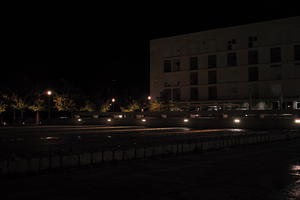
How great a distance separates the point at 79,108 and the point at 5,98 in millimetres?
13264

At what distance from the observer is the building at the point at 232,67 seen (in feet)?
171

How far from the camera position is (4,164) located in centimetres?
650

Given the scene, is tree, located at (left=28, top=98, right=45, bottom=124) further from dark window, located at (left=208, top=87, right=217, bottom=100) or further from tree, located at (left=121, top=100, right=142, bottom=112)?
dark window, located at (left=208, top=87, right=217, bottom=100)

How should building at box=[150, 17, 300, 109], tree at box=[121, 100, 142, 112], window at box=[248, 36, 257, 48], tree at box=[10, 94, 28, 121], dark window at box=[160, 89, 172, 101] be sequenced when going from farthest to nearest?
tree at box=[121, 100, 142, 112] < dark window at box=[160, 89, 172, 101] < window at box=[248, 36, 257, 48] < building at box=[150, 17, 300, 109] < tree at box=[10, 94, 28, 121]

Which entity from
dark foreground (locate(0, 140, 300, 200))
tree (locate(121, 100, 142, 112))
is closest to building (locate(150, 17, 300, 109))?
tree (locate(121, 100, 142, 112))

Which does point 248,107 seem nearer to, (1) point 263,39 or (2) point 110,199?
(1) point 263,39

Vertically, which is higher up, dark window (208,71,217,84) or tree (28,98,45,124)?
dark window (208,71,217,84)

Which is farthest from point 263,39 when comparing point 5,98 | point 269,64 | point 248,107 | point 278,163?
point 278,163

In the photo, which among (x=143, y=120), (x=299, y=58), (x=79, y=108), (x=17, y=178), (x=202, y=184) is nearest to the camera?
(x=202, y=184)

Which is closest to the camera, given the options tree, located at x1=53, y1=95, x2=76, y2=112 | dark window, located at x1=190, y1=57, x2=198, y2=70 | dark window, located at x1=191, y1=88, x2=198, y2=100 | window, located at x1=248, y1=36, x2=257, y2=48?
tree, located at x1=53, y1=95, x2=76, y2=112

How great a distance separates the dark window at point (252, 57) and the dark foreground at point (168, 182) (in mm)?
Answer: 50098

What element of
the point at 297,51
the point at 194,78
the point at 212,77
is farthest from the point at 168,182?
the point at 194,78

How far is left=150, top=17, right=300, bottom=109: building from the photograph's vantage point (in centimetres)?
5222

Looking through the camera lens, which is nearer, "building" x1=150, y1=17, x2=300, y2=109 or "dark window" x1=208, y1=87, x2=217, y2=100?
"building" x1=150, y1=17, x2=300, y2=109
